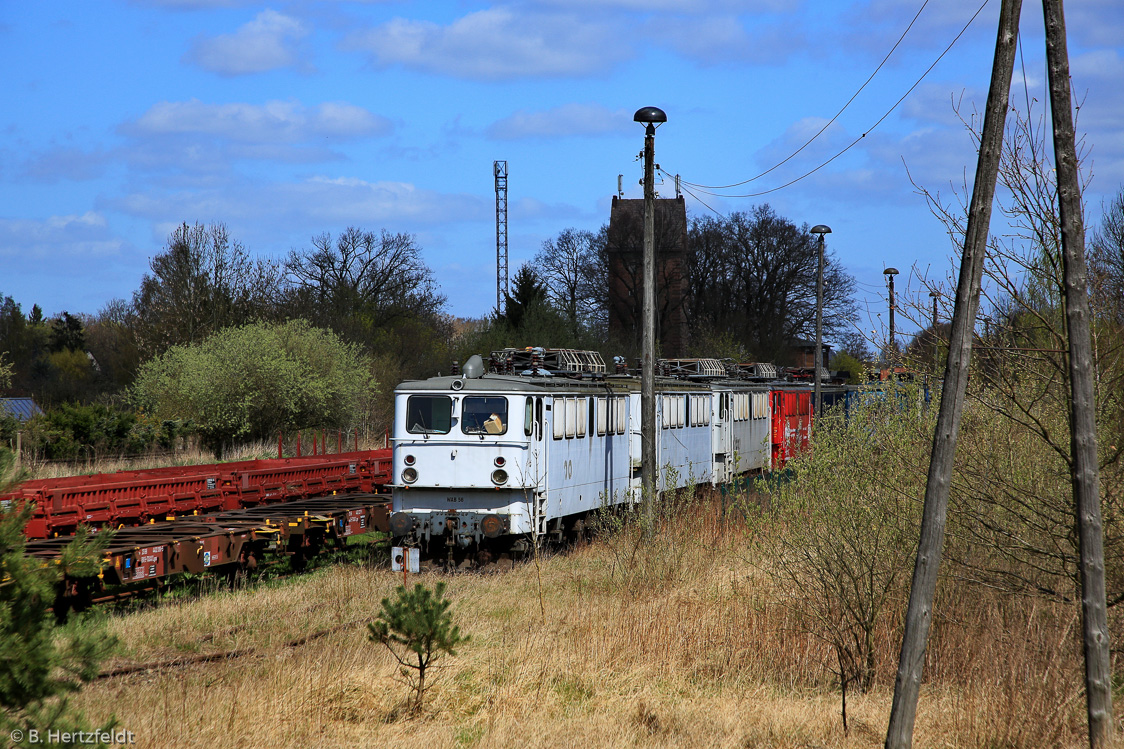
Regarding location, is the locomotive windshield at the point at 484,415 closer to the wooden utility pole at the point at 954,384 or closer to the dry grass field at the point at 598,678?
the dry grass field at the point at 598,678

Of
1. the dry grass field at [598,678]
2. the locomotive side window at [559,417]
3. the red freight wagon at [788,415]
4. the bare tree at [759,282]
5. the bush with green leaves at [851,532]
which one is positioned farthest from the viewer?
the bare tree at [759,282]

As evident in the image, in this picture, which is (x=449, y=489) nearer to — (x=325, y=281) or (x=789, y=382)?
(x=789, y=382)

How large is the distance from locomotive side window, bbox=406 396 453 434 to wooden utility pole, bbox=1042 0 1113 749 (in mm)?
9796

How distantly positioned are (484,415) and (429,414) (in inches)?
34.2

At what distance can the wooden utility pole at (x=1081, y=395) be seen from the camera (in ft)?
19.3

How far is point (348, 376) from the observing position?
1446 inches

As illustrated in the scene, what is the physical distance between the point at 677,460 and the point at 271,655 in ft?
39.8

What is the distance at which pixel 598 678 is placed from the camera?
319 inches

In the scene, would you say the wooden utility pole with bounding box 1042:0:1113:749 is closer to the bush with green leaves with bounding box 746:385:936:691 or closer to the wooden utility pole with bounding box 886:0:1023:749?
the wooden utility pole with bounding box 886:0:1023:749

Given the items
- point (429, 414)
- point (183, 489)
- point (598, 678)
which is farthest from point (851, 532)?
point (183, 489)

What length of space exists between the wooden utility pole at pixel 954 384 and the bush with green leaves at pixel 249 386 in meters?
29.5

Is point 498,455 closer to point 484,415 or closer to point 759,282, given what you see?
point 484,415

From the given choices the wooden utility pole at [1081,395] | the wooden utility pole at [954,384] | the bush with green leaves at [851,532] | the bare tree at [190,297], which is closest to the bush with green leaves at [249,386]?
the bare tree at [190,297]

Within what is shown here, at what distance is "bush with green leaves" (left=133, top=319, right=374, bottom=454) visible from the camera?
32.8 meters
